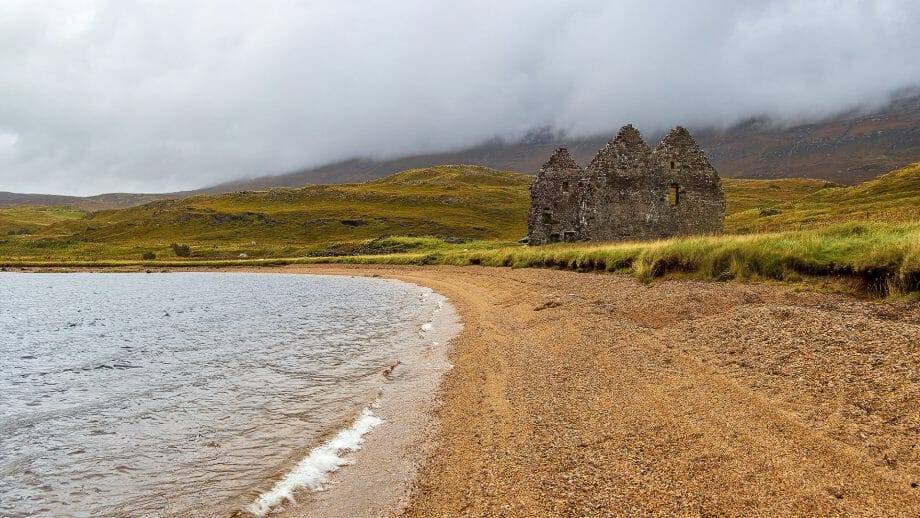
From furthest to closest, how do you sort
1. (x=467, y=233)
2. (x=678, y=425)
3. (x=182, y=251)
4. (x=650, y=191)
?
(x=467, y=233), (x=182, y=251), (x=650, y=191), (x=678, y=425)

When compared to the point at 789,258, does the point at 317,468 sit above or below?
below

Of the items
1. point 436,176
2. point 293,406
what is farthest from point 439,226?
point 293,406

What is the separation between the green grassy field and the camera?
53.3ft

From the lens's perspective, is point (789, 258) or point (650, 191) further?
point (650, 191)

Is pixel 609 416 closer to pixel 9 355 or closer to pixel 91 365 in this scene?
pixel 91 365

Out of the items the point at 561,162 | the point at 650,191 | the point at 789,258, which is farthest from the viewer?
the point at 561,162

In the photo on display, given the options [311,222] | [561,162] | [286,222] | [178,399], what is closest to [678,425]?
[178,399]

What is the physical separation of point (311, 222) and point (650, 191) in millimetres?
87674

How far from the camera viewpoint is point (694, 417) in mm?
7430

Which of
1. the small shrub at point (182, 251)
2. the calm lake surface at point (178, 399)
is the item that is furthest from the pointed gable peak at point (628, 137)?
the small shrub at point (182, 251)

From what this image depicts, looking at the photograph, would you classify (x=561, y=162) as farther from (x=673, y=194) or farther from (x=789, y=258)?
(x=789, y=258)

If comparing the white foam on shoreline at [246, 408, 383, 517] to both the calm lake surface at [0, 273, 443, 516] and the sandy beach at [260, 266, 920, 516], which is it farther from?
the sandy beach at [260, 266, 920, 516]

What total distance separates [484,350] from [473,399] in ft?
13.3

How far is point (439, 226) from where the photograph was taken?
106125 mm
